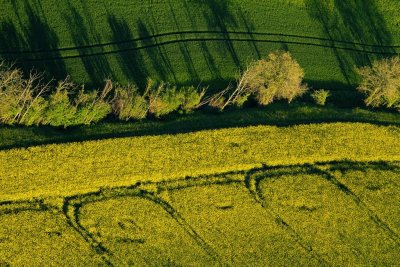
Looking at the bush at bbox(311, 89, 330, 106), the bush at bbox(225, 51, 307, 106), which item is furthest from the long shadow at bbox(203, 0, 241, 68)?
the bush at bbox(311, 89, 330, 106)

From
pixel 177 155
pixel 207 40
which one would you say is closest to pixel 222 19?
pixel 207 40

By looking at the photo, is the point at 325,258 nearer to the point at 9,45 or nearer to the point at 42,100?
the point at 42,100

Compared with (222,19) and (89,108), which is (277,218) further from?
(222,19)

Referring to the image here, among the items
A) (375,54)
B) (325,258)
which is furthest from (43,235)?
(375,54)

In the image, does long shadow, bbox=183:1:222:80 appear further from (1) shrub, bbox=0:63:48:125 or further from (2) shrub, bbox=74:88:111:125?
(1) shrub, bbox=0:63:48:125

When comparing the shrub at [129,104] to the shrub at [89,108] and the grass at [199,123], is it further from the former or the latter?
the shrub at [89,108]

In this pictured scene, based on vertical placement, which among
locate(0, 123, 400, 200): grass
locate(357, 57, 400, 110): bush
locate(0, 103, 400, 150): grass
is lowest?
locate(0, 123, 400, 200): grass
